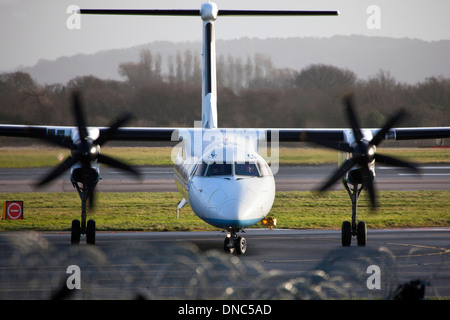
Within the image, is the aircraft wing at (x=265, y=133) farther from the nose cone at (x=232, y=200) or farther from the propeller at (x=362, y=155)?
the nose cone at (x=232, y=200)

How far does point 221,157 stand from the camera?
17609mm

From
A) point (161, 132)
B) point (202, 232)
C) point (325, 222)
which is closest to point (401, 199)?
point (325, 222)

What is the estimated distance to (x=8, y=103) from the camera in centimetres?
4188

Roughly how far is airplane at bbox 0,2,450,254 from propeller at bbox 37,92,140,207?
0.03 metres

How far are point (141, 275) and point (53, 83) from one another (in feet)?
116

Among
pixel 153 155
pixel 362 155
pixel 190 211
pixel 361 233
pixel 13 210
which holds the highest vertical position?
pixel 153 155

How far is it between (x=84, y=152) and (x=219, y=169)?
4.37m

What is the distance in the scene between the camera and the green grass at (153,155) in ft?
109

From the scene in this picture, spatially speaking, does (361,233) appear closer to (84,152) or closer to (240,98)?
(84,152)

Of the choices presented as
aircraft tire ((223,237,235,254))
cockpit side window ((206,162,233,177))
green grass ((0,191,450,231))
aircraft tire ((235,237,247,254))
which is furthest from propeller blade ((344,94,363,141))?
green grass ((0,191,450,231))

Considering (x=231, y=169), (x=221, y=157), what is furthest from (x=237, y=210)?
(x=221, y=157)

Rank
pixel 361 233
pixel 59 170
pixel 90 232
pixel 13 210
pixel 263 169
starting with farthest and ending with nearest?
1. pixel 13 210
2. pixel 90 232
3. pixel 361 233
4. pixel 59 170
5. pixel 263 169

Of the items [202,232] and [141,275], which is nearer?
[141,275]

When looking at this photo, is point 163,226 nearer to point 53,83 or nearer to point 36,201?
point 36,201
